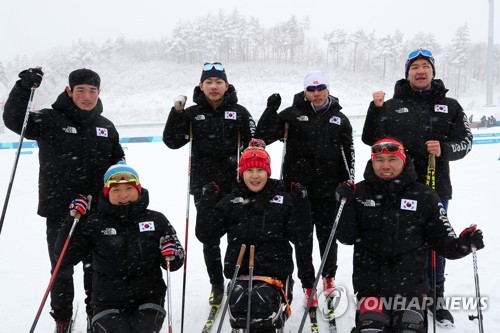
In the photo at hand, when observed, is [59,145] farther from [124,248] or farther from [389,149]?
[389,149]

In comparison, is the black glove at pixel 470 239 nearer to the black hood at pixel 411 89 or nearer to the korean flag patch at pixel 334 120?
the black hood at pixel 411 89

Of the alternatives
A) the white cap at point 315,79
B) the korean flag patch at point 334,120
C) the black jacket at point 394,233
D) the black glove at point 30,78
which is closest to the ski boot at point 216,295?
the black jacket at point 394,233

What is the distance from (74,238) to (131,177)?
669 mm

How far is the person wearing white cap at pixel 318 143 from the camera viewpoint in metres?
3.96

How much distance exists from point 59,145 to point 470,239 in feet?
11.2

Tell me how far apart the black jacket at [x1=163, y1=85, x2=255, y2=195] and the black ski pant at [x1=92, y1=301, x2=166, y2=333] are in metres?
1.38

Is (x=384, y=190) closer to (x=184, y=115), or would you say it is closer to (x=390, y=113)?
(x=390, y=113)

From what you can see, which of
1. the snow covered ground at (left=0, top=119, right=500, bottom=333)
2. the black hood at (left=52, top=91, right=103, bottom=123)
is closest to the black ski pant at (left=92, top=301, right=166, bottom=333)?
the snow covered ground at (left=0, top=119, right=500, bottom=333)

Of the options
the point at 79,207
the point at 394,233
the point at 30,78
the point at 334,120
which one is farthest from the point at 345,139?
the point at 30,78

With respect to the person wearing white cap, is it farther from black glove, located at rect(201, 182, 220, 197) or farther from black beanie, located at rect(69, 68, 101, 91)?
black beanie, located at rect(69, 68, 101, 91)

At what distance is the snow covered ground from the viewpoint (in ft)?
13.6

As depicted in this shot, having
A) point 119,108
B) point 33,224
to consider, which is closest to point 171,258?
point 33,224

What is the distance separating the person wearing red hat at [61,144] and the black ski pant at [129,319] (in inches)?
31.9

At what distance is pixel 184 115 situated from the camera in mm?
4164
